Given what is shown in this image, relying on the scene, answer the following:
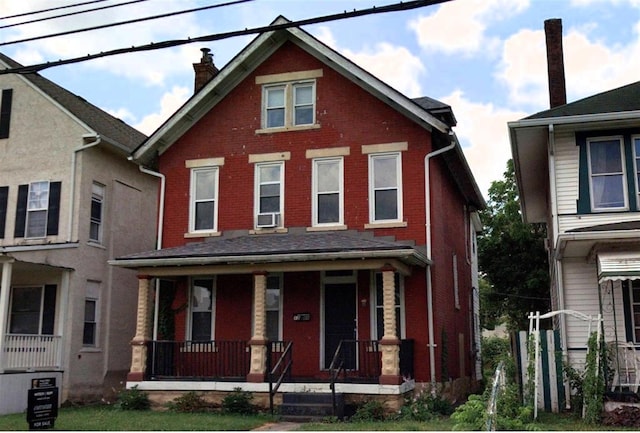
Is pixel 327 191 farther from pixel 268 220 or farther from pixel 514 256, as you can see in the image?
pixel 514 256

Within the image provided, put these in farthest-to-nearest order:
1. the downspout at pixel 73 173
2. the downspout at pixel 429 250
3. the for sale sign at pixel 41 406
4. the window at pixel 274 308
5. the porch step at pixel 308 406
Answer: the downspout at pixel 73 173 < the window at pixel 274 308 < the downspout at pixel 429 250 < the porch step at pixel 308 406 < the for sale sign at pixel 41 406

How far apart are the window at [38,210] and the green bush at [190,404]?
6696mm

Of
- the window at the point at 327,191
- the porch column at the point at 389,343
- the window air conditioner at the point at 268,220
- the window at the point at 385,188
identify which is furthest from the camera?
the window air conditioner at the point at 268,220

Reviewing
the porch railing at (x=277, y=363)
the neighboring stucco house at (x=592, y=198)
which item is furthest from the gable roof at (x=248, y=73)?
the porch railing at (x=277, y=363)

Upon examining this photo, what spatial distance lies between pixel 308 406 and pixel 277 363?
5.43 feet

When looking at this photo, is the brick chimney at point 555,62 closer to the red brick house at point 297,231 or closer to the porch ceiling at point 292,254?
the red brick house at point 297,231

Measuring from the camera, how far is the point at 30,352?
1748 centimetres

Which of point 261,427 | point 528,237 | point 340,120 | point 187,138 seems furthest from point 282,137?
point 528,237

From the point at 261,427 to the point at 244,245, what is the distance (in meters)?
5.05

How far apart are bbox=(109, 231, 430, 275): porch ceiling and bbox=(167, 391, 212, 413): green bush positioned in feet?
9.67

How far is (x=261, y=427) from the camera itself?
13188 mm

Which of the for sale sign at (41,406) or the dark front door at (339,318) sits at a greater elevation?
the dark front door at (339,318)

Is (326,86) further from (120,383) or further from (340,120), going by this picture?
(120,383)

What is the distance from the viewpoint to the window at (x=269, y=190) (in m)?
18.3
